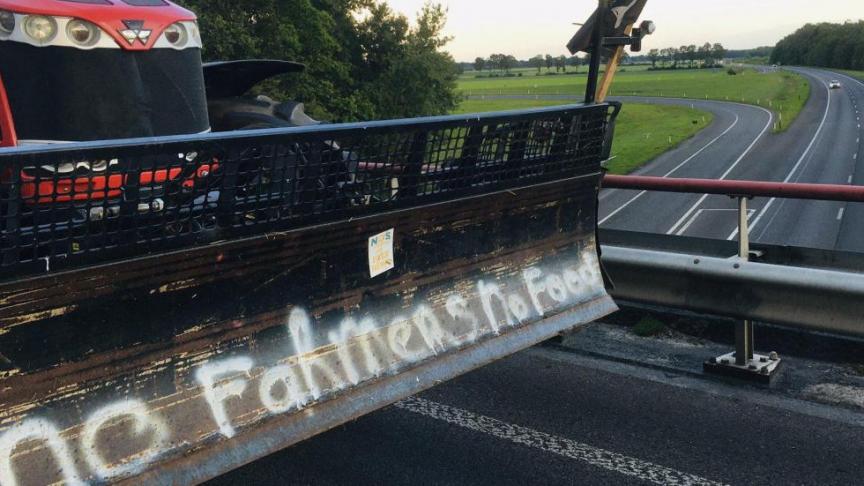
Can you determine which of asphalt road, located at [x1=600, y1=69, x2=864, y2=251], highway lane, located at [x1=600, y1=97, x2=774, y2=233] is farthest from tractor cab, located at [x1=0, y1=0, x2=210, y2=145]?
highway lane, located at [x1=600, y1=97, x2=774, y2=233]

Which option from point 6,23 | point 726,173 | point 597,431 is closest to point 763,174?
point 726,173

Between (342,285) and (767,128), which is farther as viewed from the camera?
(767,128)

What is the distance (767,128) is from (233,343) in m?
90.2

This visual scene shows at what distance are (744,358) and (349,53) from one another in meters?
48.5

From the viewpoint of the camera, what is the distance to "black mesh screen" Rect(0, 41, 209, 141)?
4512 millimetres

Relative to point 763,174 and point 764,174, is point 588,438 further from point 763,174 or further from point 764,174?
point 763,174

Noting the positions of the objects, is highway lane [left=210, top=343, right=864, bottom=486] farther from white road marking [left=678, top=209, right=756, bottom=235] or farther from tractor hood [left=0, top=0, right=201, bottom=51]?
white road marking [left=678, top=209, right=756, bottom=235]

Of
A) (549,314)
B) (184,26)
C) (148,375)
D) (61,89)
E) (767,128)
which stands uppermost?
(184,26)

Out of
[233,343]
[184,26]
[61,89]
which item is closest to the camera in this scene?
[233,343]

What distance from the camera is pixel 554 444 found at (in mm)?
4328

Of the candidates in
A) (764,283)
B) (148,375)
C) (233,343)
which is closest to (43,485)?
(148,375)

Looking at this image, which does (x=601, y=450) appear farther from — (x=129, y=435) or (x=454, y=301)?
(x=129, y=435)

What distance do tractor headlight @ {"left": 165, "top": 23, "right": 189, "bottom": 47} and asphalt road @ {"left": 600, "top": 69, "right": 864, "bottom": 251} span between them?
10029 millimetres

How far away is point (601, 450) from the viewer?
423 cm
